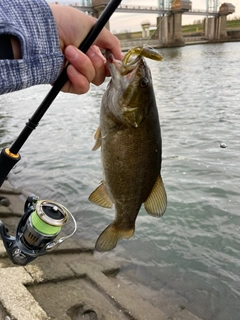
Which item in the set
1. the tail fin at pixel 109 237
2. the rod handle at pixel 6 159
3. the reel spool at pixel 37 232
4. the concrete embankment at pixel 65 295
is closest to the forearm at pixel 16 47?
the rod handle at pixel 6 159

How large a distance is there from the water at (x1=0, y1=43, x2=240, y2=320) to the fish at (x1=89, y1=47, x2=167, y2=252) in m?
2.23

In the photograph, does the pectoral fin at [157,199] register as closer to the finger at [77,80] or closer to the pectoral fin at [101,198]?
the pectoral fin at [101,198]

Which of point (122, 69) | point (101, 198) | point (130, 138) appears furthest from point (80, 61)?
point (101, 198)

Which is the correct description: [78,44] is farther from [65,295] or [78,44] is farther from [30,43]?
[65,295]

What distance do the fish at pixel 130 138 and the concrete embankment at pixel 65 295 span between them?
1253mm

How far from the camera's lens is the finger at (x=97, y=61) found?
1.94m

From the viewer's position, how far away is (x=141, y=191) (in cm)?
227

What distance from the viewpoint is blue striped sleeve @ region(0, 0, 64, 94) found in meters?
1.43

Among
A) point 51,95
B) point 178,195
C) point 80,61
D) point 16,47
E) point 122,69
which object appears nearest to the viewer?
point 16,47

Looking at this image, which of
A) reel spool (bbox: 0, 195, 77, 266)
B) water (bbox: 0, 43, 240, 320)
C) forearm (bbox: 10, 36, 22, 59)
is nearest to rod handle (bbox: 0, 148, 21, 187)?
reel spool (bbox: 0, 195, 77, 266)

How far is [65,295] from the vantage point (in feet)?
11.2

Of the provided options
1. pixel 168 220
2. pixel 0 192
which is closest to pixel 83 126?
pixel 0 192

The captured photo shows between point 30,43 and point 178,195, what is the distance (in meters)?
5.27

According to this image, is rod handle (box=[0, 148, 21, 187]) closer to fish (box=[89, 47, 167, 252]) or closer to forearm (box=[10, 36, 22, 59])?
fish (box=[89, 47, 167, 252])
